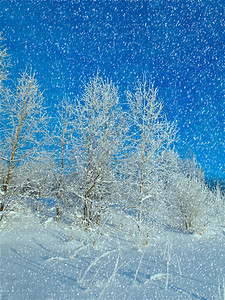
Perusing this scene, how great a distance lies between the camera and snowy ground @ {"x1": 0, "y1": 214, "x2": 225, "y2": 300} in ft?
8.86

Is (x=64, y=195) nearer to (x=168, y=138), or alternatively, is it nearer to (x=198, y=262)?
(x=168, y=138)

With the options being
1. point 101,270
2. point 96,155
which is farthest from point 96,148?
point 101,270

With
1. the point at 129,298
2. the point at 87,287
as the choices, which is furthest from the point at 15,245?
the point at 129,298

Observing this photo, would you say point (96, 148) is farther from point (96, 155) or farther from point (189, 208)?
point (189, 208)

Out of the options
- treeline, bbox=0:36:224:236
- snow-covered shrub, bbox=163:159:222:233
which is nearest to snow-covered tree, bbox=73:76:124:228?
treeline, bbox=0:36:224:236

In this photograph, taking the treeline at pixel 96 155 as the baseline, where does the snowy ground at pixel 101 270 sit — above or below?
below

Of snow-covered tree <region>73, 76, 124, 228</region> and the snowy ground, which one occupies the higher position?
snow-covered tree <region>73, 76, 124, 228</region>

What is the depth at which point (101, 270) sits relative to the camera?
11.2 ft

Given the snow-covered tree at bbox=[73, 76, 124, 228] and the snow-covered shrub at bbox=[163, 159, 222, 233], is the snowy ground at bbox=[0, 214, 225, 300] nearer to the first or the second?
the snow-covered tree at bbox=[73, 76, 124, 228]

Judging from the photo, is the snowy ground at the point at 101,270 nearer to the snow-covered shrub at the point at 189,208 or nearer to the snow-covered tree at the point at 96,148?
the snow-covered tree at the point at 96,148

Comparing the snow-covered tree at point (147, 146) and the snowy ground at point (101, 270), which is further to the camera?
Result: the snow-covered tree at point (147, 146)

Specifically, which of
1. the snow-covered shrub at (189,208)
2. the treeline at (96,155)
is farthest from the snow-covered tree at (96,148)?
the snow-covered shrub at (189,208)

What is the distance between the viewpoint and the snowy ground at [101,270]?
2.70m

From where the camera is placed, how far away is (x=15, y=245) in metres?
4.97
